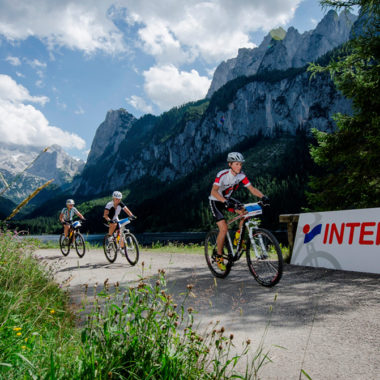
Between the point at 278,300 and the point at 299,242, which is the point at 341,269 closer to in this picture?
the point at 299,242

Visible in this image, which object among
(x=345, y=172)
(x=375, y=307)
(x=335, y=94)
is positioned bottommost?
(x=375, y=307)

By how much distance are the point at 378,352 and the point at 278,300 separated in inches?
77.0

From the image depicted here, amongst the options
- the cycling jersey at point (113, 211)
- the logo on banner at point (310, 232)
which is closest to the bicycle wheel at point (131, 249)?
the cycling jersey at point (113, 211)

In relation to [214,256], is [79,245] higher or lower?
lower

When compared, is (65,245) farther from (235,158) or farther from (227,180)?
(235,158)

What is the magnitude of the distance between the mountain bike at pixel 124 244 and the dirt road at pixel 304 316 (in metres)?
2.17

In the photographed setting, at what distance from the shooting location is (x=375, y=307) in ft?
13.9

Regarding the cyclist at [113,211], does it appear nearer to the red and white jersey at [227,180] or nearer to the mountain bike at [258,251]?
the red and white jersey at [227,180]

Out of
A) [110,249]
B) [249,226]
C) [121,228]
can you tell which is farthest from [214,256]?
[110,249]

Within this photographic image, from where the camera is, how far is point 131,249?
379 inches

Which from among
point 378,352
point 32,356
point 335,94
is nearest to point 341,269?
point 378,352

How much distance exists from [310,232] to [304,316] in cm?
414

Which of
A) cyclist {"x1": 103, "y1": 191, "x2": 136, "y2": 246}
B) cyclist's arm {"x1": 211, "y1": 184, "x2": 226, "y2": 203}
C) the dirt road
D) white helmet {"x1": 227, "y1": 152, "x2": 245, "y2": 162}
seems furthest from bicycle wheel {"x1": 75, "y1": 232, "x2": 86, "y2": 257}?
white helmet {"x1": 227, "y1": 152, "x2": 245, "y2": 162}

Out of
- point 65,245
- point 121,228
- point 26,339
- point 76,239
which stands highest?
point 121,228
